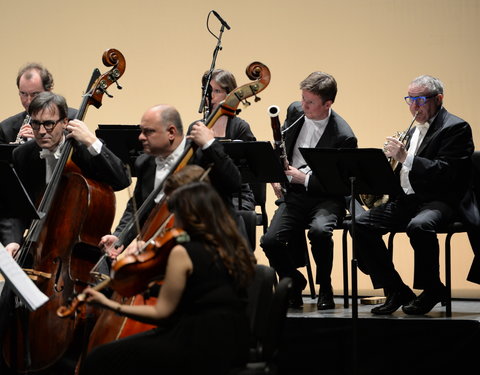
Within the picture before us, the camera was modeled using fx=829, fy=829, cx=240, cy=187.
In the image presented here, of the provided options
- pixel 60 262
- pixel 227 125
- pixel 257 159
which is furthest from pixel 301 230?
pixel 60 262

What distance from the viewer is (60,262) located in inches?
133

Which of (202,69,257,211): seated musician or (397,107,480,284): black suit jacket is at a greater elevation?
(202,69,257,211): seated musician

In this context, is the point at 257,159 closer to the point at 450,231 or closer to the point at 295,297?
the point at 295,297

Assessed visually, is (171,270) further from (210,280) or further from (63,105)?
(63,105)

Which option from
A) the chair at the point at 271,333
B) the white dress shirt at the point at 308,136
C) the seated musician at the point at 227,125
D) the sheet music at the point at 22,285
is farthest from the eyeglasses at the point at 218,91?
the chair at the point at 271,333

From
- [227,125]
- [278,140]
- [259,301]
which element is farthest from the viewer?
[227,125]

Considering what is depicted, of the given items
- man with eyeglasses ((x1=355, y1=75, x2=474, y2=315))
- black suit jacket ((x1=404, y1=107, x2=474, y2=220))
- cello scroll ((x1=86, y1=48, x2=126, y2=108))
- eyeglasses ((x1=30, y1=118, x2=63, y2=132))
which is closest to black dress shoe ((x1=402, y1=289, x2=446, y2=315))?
man with eyeglasses ((x1=355, y1=75, x2=474, y2=315))

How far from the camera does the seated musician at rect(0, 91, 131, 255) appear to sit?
362 cm

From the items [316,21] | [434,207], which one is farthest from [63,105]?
[316,21]

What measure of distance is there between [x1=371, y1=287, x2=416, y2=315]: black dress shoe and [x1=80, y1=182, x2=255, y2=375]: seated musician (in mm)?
1537

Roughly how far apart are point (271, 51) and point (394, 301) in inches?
97.2

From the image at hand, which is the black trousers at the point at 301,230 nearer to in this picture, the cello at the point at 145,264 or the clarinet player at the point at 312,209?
the clarinet player at the point at 312,209

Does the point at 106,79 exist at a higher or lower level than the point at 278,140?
higher

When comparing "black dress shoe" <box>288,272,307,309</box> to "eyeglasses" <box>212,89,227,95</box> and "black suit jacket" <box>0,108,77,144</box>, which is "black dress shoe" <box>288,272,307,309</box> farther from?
"black suit jacket" <box>0,108,77,144</box>
